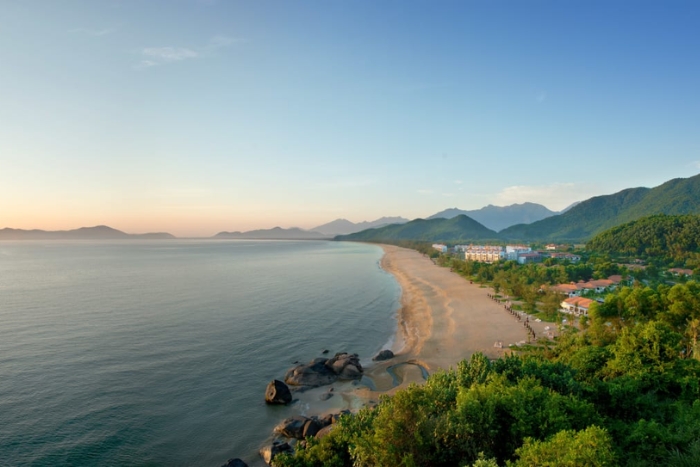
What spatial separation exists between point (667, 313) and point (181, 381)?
37712 millimetres

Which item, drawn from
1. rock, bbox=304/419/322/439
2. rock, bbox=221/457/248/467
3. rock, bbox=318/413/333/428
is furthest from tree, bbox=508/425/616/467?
rock, bbox=221/457/248/467

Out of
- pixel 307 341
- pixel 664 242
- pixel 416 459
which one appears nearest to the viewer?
pixel 416 459

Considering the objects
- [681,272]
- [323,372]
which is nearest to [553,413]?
[323,372]

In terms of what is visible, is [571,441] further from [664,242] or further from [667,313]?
[664,242]

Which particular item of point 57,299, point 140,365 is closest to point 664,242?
point 140,365

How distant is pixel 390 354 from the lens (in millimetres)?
35594

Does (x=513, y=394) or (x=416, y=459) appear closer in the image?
(x=416, y=459)

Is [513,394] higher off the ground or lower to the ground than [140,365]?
higher

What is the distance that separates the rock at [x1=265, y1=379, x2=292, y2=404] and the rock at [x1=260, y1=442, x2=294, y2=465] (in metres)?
5.51

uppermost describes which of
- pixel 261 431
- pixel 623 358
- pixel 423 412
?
pixel 423 412

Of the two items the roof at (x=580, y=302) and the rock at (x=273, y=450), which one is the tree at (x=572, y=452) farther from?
the roof at (x=580, y=302)

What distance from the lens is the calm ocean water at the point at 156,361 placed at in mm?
21969

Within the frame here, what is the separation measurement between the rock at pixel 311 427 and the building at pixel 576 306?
39525 mm

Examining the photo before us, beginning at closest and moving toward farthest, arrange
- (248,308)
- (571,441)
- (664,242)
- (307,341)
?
1. (571,441)
2. (307,341)
3. (248,308)
4. (664,242)
